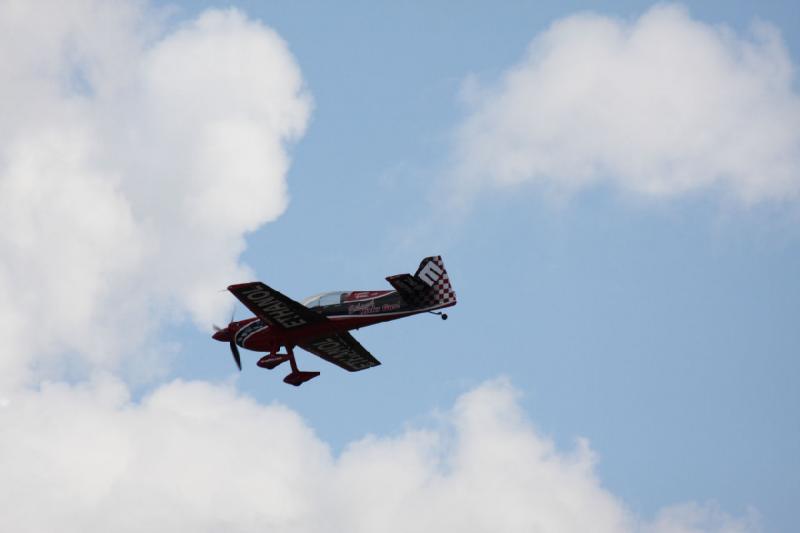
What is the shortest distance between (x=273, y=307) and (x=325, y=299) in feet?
8.05

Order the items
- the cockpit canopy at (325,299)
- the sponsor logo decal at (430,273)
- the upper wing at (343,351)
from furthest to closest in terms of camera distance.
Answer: the upper wing at (343,351)
the cockpit canopy at (325,299)
the sponsor logo decal at (430,273)

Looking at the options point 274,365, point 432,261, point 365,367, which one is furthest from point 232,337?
→ point 432,261

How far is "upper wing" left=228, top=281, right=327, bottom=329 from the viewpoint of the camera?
42531 mm

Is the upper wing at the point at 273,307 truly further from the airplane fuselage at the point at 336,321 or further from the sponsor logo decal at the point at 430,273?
the sponsor logo decal at the point at 430,273

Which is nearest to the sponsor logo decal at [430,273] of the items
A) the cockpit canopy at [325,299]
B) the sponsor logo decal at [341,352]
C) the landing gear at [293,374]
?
the cockpit canopy at [325,299]

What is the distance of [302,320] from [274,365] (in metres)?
2.22

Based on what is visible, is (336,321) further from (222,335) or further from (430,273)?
(222,335)

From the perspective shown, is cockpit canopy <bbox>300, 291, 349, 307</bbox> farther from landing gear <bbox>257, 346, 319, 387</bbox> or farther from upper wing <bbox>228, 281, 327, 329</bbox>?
landing gear <bbox>257, 346, 319, 387</bbox>

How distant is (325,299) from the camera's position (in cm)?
4544

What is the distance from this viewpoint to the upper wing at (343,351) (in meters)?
46.8

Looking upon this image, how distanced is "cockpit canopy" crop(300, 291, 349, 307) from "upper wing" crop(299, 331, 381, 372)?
52.6 inches

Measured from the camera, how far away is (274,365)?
45.6 m

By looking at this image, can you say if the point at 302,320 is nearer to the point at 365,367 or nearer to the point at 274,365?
the point at 274,365

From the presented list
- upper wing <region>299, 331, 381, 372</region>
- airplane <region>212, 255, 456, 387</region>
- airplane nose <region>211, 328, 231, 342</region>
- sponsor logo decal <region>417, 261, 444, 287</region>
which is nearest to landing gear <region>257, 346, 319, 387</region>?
airplane <region>212, 255, 456, 387</region>
